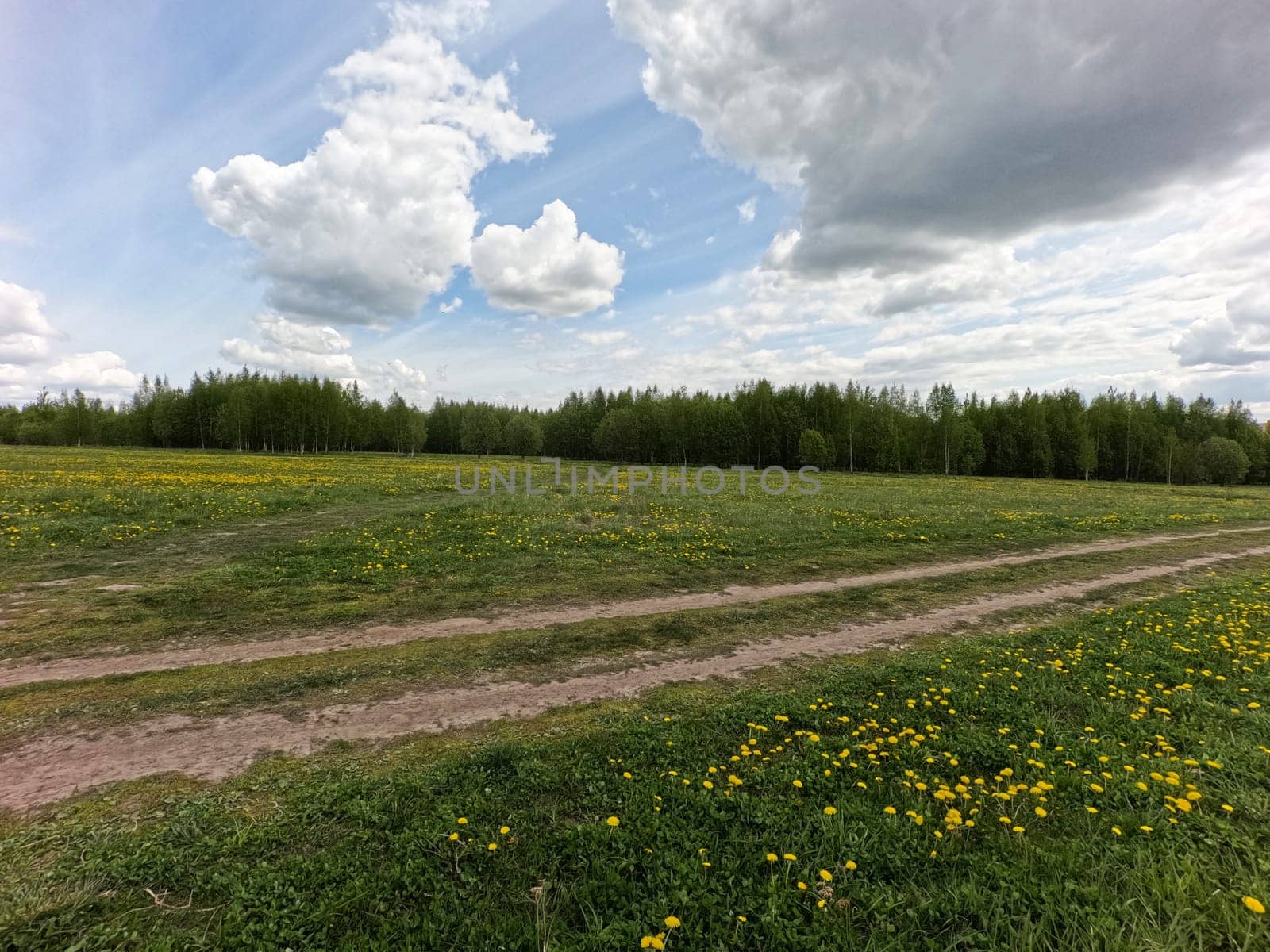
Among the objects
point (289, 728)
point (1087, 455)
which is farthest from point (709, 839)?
point (1087, 455)

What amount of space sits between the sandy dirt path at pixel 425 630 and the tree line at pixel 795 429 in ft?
228

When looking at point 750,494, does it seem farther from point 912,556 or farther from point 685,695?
point 685,695

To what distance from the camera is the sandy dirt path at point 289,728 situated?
5.05 meters

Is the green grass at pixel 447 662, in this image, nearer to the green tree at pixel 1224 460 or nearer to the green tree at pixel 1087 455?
the green tree at pixel 1087 455

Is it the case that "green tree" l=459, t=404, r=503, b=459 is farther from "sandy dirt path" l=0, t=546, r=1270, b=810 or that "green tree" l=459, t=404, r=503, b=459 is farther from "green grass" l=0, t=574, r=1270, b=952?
"green grass" l=0, t=574, r=1270, b=952

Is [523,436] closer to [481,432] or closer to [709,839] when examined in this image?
[481,432]

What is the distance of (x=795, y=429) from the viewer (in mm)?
88625

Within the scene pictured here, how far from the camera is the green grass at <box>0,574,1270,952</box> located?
135 inches

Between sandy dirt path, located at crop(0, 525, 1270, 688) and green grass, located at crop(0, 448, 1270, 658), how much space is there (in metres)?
0.60

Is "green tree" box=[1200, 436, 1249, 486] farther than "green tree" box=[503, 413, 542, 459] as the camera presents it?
No

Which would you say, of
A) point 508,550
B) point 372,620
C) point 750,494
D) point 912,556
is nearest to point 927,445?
point 750,494

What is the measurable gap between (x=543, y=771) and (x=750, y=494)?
3152 cm

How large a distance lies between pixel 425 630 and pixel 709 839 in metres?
6.59

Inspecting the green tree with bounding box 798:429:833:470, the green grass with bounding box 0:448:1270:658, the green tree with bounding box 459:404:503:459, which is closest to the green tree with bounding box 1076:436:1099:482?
the green tree with bounding box 798:429:833:470
